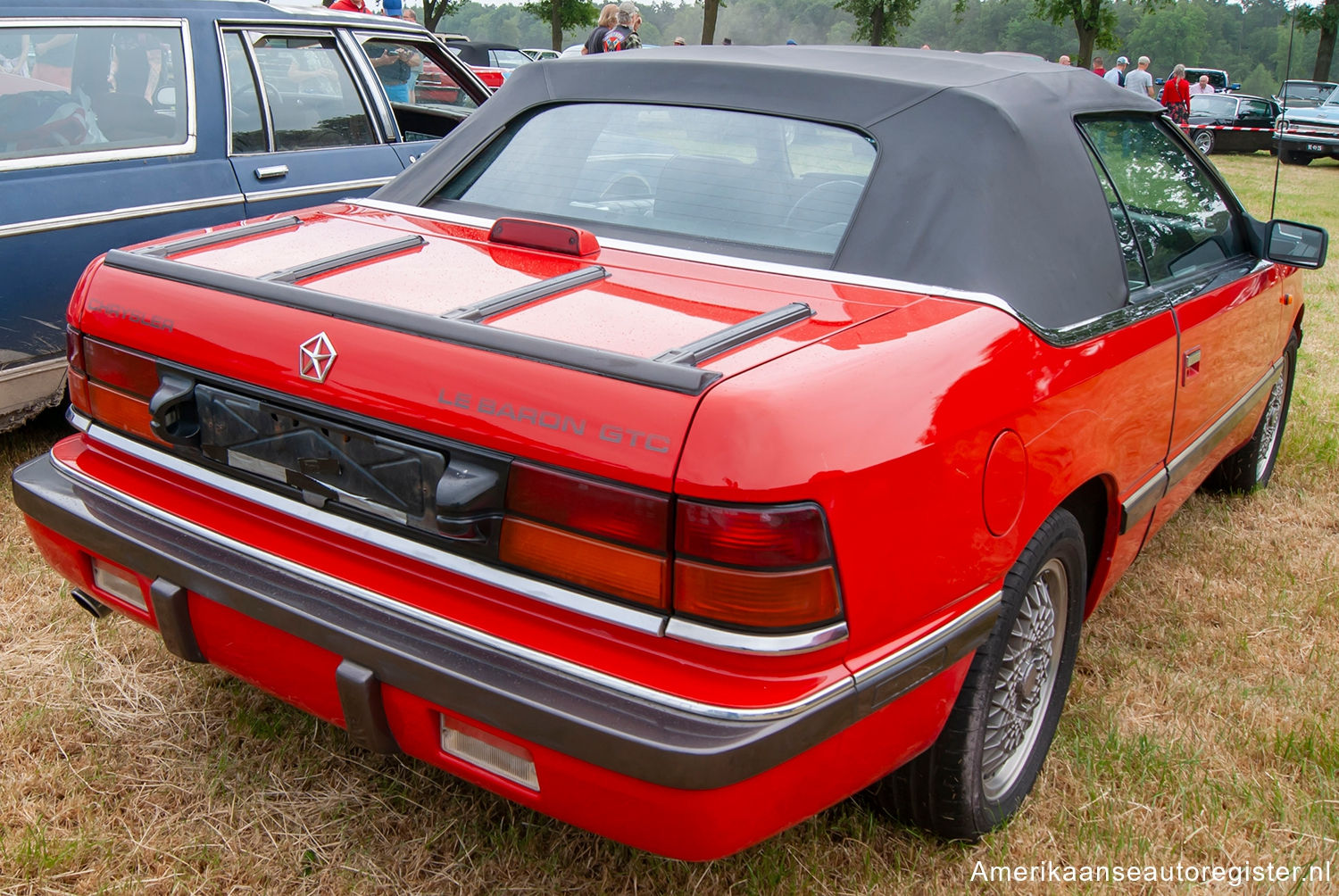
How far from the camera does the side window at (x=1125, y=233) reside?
8.22 feet

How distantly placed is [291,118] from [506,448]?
3.52 metres

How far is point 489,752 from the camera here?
1688mm

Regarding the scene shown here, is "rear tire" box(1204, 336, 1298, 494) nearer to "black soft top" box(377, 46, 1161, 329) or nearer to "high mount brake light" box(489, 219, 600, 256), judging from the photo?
"black soft top" box(377, 46, 1161, 329)

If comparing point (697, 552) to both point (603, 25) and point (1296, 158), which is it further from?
point (1296, 158)

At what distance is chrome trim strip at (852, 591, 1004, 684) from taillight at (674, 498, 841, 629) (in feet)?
0.45

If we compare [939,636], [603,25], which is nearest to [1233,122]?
[603,25]

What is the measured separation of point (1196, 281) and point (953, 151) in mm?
1019

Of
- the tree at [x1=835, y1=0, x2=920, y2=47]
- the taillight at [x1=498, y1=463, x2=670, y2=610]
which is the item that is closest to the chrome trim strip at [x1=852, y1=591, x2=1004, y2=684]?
the taillight at [x1=498, y1=463, x2=670, y2=610]

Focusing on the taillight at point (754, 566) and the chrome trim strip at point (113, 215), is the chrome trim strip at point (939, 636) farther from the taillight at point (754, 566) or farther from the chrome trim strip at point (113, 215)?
the chrome trim strip at point (113, 215)

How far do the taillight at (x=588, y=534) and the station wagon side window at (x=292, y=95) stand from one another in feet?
10.9

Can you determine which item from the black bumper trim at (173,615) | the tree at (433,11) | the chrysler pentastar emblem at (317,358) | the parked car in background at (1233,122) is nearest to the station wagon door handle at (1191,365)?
the chrysler pentastar emblem at (317,358)

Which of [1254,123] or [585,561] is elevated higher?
[585,561]

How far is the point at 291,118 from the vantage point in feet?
14.9

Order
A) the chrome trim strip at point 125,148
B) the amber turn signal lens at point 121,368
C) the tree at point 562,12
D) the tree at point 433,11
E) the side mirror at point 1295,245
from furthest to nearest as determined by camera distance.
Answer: the tree at point 562,12, the tree at point 433,11, the chrome trim strip at point 125,148, the side mirror at point 1295,245, the amber turn signal lens at point 121,368
